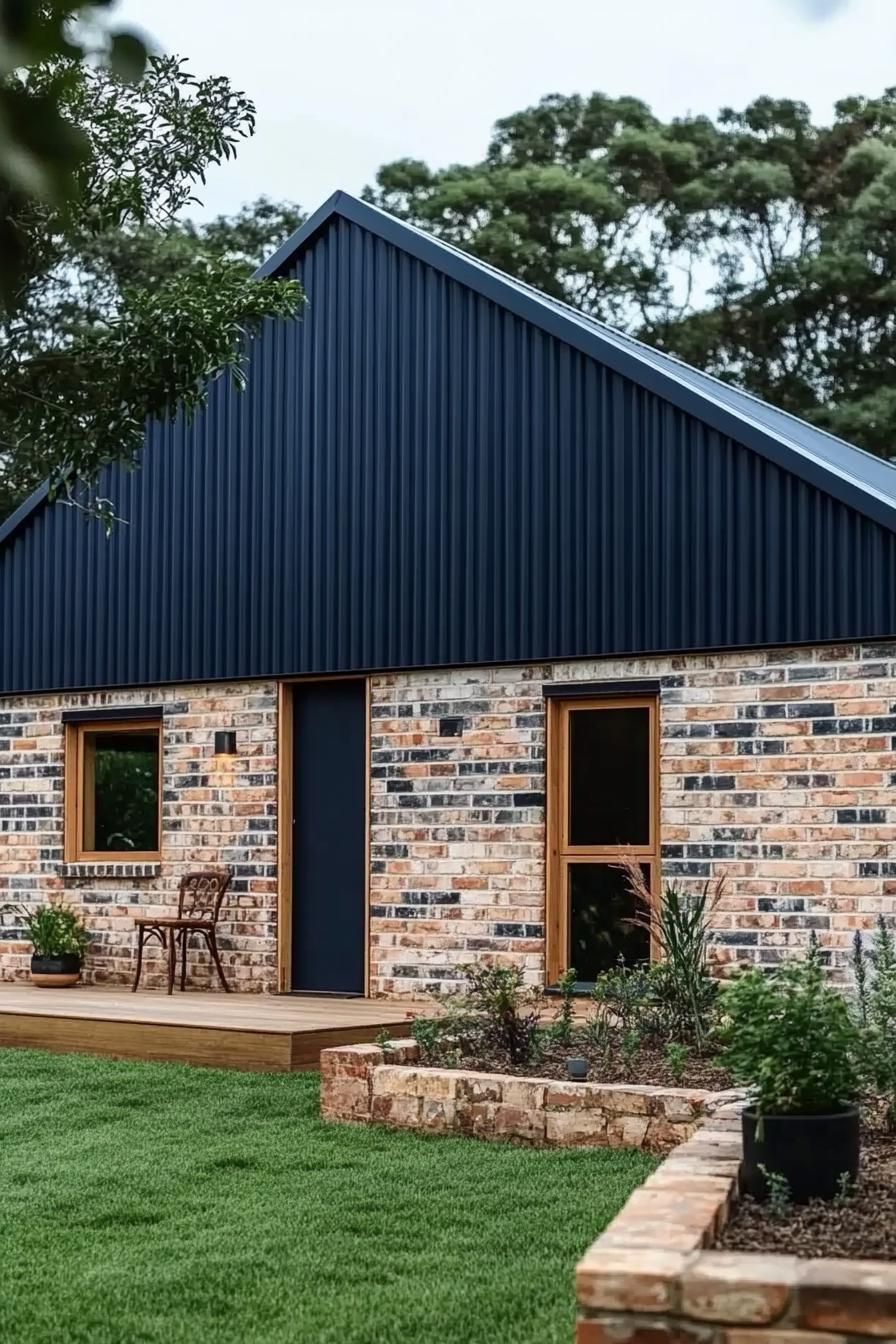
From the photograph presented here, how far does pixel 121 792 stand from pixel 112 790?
0.34 ft

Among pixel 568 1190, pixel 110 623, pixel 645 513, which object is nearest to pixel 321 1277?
pixel 568 1190

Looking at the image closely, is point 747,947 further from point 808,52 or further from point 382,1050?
point 808,52

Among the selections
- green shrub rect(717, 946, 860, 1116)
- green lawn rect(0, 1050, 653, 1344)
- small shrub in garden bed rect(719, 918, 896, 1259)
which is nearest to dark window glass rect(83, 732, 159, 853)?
green lawn rect(0, 1050, 653, 1344)

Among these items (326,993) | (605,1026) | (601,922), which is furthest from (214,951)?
(605,1026)

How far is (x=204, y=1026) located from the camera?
32.3 ft

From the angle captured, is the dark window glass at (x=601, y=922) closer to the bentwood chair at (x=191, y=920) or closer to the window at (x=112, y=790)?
the bentwood chair at (x=191, y=920)

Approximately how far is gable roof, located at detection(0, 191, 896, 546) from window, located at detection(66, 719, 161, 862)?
6.33 ft

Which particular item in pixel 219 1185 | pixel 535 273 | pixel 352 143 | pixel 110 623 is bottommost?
pixel 219 1185

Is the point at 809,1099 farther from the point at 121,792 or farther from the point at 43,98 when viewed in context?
the point at 121,792

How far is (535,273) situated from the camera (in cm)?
2558

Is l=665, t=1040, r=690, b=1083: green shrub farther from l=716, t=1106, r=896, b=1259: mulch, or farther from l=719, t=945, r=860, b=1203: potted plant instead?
l=716, t=1106, r=896, b=1259: mulch

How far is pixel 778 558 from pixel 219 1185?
5.35 meters

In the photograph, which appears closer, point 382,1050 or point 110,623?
point 382,1050

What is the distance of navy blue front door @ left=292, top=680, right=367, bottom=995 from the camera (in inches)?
487
